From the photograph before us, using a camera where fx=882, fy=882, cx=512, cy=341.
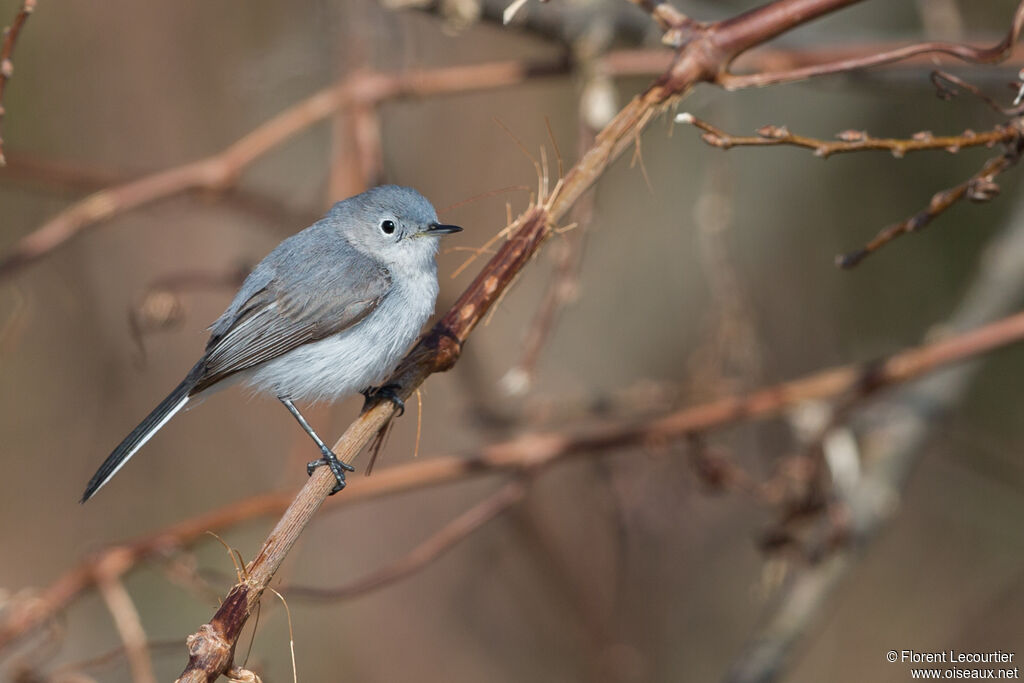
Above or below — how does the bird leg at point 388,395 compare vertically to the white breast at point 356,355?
below

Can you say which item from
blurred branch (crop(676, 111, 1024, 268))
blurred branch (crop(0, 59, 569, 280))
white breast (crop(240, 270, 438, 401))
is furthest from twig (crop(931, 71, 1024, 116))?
white breast (crop(240, 270, 438, 401))

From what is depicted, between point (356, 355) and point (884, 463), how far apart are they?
2.01 m

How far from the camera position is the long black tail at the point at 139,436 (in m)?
2.37

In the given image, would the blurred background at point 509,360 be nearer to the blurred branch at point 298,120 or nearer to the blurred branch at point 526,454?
the blurred branch at point 298,120

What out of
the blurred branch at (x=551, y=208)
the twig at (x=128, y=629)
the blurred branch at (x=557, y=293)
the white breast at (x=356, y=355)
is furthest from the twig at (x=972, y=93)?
the twig at (x=128, y=629)

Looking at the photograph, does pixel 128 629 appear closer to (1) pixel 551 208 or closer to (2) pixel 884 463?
(1) pixel 551 208

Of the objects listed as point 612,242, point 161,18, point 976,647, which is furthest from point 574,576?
point 161,18

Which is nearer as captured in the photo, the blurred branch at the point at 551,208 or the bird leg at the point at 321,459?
the blurred branch at the point at 551,208

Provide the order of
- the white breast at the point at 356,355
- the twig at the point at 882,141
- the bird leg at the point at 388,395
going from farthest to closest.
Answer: the white breast at the point at 356,355, the bird leg at the point at 388,395, the twig at the point at 882,141

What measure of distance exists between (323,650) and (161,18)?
11.8 feet

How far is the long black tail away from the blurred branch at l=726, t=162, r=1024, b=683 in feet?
6.64

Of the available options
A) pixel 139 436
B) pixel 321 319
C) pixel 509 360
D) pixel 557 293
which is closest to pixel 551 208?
pixel 557 293

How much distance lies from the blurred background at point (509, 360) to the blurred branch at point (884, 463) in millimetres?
66

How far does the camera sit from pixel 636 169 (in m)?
5.31
